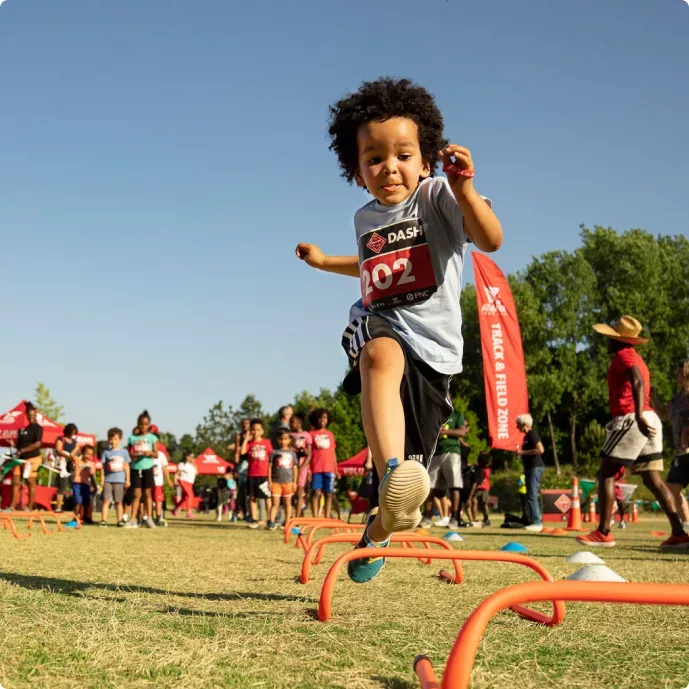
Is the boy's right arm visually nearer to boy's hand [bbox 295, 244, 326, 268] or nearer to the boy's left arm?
boy's hand [bbox 295, 244, 326, 268]

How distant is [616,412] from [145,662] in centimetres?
681

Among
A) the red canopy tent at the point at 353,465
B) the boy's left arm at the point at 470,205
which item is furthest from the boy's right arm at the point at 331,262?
the red canopy tent at the point at 353,465

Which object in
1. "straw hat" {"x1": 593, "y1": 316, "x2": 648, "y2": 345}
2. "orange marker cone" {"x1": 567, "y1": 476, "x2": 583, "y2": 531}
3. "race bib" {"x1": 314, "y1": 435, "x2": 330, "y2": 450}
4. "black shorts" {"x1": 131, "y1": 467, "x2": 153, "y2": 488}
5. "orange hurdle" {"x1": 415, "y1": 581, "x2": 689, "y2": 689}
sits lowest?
"orange marker cone" {"x1": 567, "y1": 476, "x2": 583, "y2": 531}

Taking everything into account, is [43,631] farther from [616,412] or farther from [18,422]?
[18,422]

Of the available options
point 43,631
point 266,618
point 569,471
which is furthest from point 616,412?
point 569,471

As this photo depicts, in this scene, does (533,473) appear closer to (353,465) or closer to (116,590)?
(116,590)

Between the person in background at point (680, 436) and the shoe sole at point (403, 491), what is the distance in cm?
614

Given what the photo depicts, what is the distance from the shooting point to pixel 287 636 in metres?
2.52

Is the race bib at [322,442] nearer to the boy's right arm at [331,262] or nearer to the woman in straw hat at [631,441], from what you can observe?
the woman in straw hat at [631,441]

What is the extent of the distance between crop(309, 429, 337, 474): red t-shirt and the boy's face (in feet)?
31.8

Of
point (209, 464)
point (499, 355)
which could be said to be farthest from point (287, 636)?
point (209, 464)

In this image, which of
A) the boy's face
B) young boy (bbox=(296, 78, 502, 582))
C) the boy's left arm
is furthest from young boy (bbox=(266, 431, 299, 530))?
the boy's left arm

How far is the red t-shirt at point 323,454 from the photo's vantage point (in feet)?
42.3

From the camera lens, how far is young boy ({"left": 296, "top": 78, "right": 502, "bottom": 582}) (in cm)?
313
